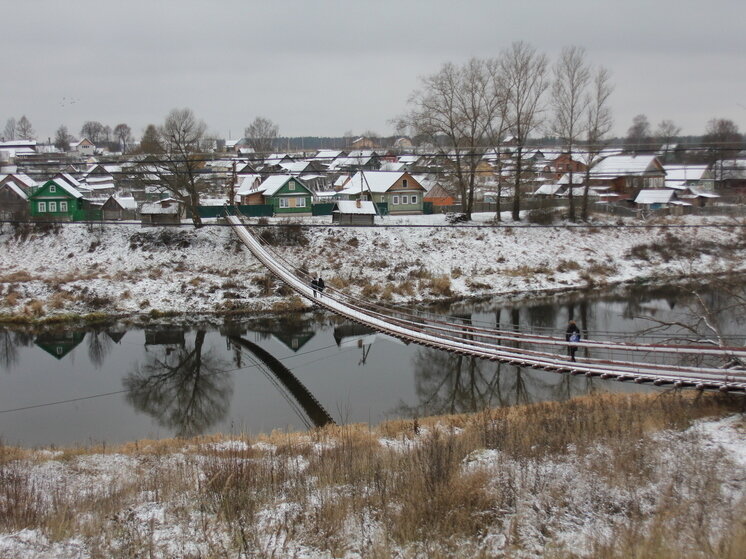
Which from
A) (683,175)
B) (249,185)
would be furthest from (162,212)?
(683,175)

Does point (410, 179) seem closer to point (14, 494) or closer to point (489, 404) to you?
point (489, 404)

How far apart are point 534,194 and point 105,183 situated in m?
41.7

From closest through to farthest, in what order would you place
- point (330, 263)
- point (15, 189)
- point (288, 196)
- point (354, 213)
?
point (330, 263)
point (354, 213)
point (288, 196)
point (15, 189)

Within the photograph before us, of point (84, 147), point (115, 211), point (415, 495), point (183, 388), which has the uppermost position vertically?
point (84, 147)

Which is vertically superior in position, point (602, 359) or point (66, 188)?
point (66, 188)

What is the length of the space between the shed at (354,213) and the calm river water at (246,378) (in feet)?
35.5

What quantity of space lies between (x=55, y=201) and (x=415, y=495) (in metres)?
38.3

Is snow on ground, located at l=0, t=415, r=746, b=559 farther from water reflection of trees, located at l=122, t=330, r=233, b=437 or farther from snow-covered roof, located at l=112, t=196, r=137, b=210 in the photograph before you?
snow-covered roof, located at l=112, t=196, r=137, b=210

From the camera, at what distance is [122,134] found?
109m

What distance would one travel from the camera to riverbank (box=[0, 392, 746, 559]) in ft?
25.0

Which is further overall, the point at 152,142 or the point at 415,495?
the point at 152,142

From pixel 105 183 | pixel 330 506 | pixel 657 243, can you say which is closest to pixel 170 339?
pixel 330 506

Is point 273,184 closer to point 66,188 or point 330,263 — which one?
point 330,263

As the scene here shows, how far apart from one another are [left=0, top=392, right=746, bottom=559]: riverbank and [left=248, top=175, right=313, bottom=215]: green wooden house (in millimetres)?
28400
